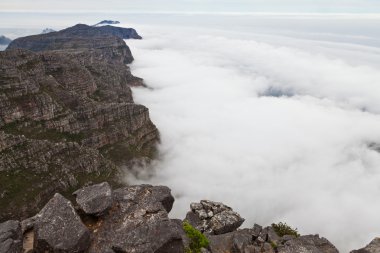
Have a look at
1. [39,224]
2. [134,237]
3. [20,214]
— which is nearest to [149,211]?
[134,237]

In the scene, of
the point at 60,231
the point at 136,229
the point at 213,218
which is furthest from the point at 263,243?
the point at 60,231

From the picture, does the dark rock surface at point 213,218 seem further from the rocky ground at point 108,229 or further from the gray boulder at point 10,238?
the gray boulder at point 10,238

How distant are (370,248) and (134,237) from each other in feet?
146

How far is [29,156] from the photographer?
183 metres

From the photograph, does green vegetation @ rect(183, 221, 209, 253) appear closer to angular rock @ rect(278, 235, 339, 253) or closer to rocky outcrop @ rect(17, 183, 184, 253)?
rocky outcrop @ rect(17, 183, 184, 253)

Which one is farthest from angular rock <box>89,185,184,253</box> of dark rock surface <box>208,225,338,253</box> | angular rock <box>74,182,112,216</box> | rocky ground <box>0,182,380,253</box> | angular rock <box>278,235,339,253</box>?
angular rock <box>278,235,339,253</box>

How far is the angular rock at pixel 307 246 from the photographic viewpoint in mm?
59356

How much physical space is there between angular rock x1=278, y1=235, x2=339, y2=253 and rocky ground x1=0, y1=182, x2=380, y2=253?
0.53 feet

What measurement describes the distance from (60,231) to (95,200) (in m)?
7.99

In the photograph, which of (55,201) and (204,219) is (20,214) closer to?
(204,219)

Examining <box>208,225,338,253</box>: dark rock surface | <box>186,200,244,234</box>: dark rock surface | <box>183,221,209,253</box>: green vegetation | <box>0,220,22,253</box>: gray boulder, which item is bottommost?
<box>186,200,244,234</box>: dark rock surface

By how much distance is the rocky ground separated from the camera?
133ft

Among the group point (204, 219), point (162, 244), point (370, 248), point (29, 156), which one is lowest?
point (29, 156)

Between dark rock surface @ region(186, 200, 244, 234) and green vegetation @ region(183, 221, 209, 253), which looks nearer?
green vegetation @ region(183, 221, 209, 253)
